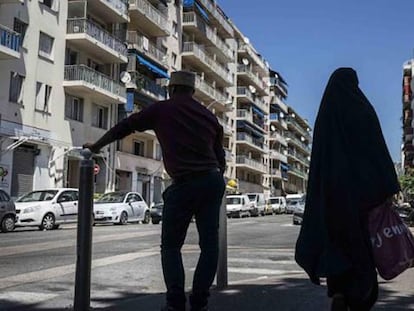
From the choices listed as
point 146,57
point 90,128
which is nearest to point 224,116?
Answer: point 146,57

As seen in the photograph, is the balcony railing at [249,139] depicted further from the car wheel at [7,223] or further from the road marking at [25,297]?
the road marking at [25,297]

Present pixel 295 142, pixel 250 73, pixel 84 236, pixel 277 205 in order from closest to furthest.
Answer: pixel 84 236 < pixel 277 205 < pixel 250 73 < pixel 295 142

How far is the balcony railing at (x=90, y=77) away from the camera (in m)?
34.2

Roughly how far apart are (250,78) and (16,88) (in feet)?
180

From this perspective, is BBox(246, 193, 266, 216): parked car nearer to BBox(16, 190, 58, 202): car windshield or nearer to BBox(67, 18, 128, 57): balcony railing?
BBox(67, 18, 128, 57): balcony railing

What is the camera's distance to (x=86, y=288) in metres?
4.05

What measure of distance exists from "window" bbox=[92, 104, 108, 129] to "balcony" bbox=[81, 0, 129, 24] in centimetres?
586

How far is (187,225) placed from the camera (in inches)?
171

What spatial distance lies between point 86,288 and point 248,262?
6.31 metres

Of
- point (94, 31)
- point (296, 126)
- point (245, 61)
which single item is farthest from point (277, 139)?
point (94, 31)

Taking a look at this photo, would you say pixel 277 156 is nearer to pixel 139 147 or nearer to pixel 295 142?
pixel 295 142

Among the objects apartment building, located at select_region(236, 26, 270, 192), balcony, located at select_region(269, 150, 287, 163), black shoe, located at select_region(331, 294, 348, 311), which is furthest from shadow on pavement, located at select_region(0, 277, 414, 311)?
balcony, located at select_region(269, 150, 287, 163)

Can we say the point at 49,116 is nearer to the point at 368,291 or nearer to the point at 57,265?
the point at 57,265

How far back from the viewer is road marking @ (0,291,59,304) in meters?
6.17
